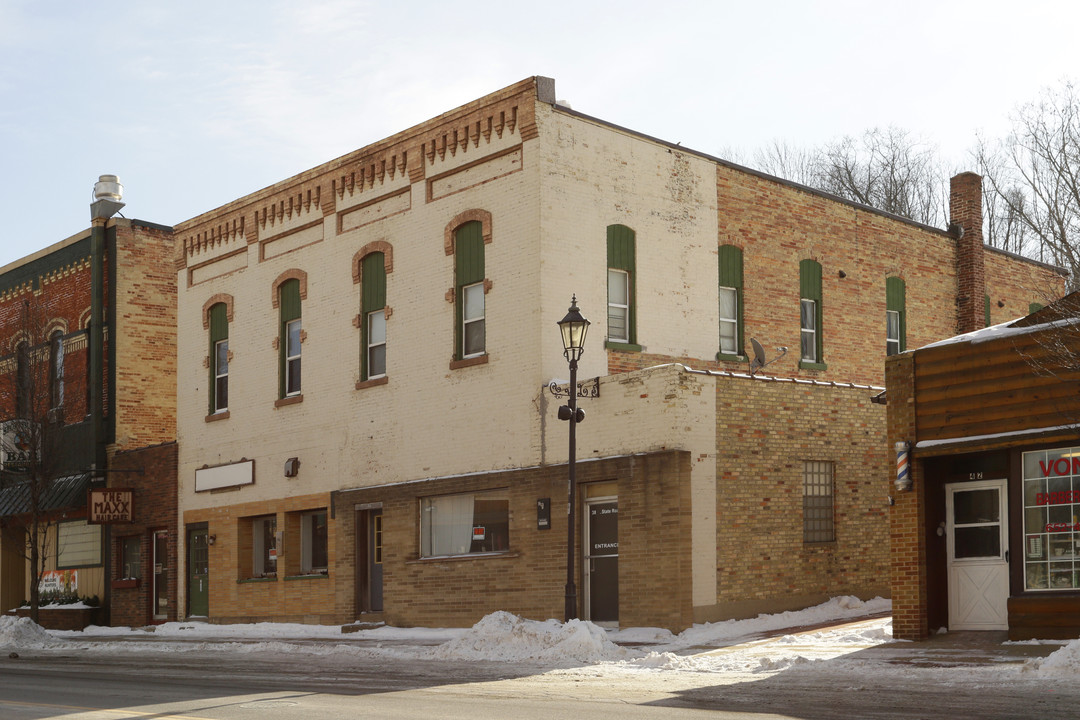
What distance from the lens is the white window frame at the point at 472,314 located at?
2478cm

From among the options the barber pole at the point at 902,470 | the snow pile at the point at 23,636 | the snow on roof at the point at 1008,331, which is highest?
the snow on roof at the point at 1008,331

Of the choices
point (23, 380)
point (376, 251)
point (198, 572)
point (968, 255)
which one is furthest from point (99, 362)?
point (968, 255)

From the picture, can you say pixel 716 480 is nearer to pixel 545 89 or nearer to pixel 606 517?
pixel 606 517

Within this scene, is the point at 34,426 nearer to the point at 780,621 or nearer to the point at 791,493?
the point at 791,493

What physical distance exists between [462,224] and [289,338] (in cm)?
652

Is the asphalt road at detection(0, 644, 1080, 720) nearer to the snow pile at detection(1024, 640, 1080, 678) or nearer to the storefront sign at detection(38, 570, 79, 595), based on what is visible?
the snow pile at detection(1024, 640, 1080, 678)

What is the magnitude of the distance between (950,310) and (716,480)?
1229cm

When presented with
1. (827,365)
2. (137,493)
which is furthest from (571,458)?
(137,493)

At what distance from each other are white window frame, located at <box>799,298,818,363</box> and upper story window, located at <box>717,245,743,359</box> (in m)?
1.87

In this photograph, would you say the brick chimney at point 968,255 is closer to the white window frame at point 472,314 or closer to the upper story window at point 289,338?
the white window frame at point 472,314

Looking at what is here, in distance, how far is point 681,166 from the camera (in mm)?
25469

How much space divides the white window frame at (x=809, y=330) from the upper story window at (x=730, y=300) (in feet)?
6.14

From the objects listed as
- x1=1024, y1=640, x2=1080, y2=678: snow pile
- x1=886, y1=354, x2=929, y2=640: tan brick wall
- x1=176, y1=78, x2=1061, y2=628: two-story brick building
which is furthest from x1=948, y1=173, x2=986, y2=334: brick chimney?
x1=1024, y1=640, x2=1080, y2=678: snow pile

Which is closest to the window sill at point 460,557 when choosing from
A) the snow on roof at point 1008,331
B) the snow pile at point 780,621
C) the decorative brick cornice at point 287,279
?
the snow pile at point 780,621
